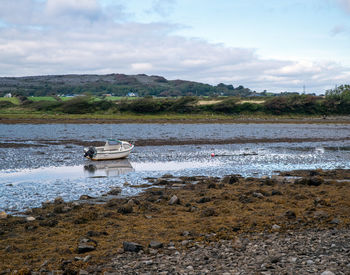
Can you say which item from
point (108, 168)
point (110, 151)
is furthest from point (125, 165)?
point (110, 151)

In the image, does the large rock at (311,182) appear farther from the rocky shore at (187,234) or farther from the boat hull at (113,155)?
the boat hull at (113,155)

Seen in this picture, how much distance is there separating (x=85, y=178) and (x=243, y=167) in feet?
32.6

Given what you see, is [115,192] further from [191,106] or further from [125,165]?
[191,106]

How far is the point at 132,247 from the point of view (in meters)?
9.19

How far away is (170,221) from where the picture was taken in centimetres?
1201

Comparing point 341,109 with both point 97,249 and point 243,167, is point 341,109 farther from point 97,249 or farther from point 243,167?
point 97,249

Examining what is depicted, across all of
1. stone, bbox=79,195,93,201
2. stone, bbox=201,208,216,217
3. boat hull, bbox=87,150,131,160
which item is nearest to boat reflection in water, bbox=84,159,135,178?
boat hull, bbox=87,150,131,160

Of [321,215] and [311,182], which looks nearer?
[321,215]

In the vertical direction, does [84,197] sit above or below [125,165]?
above

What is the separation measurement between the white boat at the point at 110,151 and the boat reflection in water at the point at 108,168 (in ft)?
1.48

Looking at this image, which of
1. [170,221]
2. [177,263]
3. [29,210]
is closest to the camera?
[177,263]

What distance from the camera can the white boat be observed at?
28703 mm

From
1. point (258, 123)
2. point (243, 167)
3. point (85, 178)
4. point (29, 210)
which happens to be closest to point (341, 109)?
point (258, 123)

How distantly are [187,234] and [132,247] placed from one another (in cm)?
183
